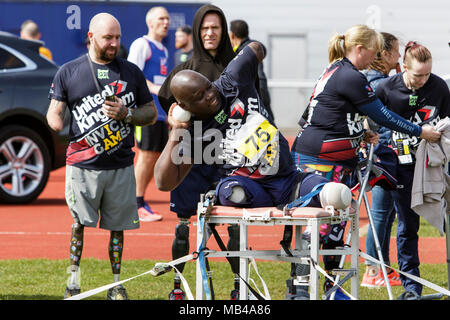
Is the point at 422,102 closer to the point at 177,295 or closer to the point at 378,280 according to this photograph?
the point at 378,280

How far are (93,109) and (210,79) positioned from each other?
0.86 metres

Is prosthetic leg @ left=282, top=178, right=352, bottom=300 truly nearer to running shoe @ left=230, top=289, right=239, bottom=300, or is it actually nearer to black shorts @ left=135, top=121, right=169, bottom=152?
running shoe @ left=230, top=289, right=239, bottom=300

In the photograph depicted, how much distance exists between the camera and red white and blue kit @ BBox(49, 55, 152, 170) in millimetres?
6434

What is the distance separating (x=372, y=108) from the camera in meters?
5.94

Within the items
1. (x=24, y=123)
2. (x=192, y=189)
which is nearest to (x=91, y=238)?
(x=24, y=123)

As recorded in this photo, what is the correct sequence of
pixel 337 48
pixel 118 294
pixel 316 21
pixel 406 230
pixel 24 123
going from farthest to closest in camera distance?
pixel 316 21
pixel 24 123
pixel 406 230
pixel 118 294
pixel 337 48

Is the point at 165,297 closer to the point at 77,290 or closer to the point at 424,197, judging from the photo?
the point at 77,290

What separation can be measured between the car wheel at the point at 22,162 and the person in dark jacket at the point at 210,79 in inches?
210

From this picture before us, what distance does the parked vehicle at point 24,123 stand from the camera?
1149 cm

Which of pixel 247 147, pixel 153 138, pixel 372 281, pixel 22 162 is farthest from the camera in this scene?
pixel 22 162

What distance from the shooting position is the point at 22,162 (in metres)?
11.6

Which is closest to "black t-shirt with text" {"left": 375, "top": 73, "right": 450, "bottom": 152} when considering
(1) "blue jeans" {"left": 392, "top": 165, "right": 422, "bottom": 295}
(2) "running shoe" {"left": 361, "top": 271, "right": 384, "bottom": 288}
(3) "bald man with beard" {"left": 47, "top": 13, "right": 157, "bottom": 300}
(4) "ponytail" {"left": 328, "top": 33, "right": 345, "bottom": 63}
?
(1) "blue jeans" {"left": 392, "top": 165, "right": 422, "bottom": 295}
